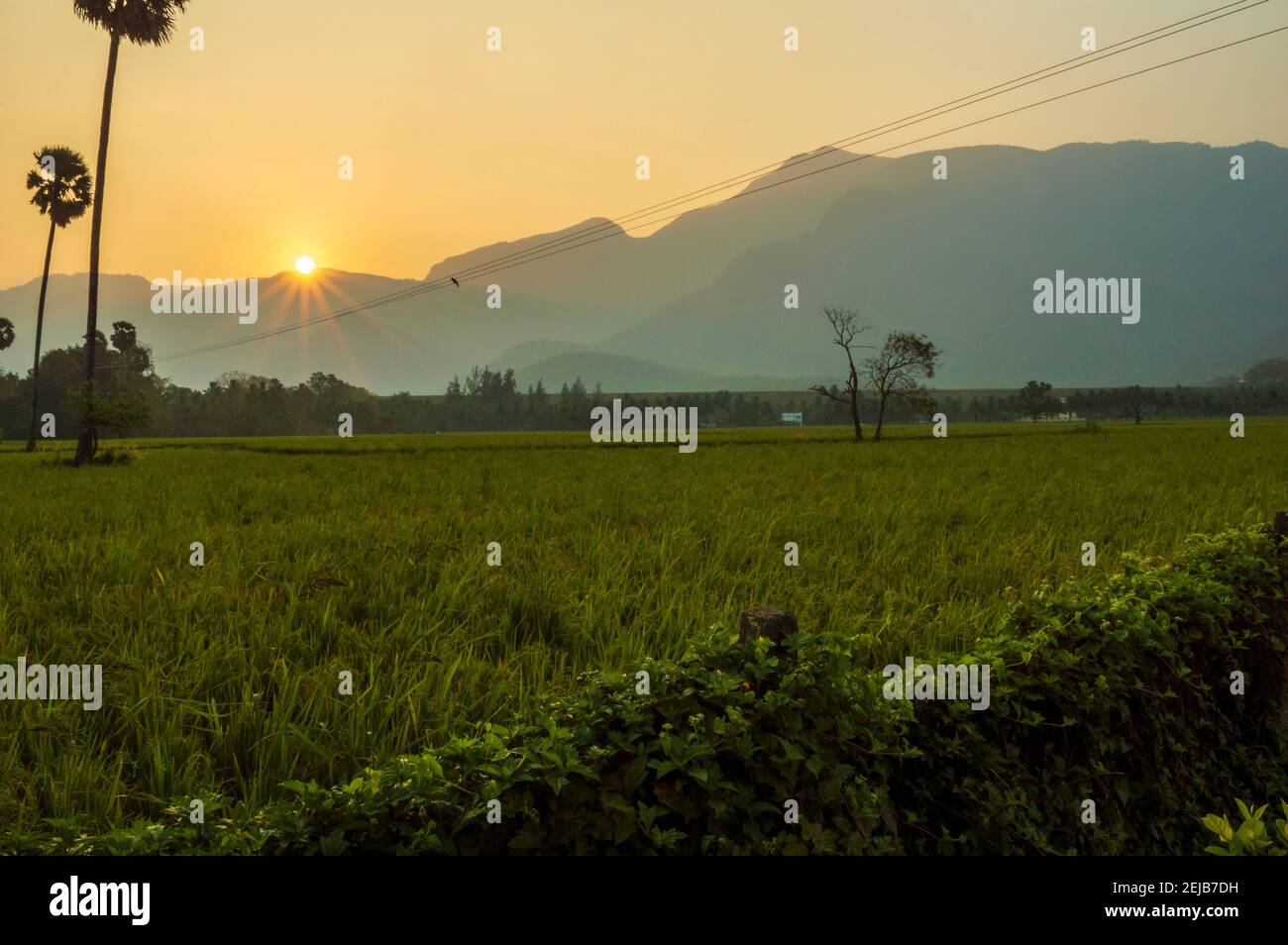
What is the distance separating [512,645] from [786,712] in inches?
104

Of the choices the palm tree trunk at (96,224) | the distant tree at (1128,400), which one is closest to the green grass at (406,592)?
the palm tree trunk at (96,224)

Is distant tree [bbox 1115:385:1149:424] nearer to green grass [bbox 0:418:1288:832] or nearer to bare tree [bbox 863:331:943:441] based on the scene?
bare tree [bbox 863:331:943:441]

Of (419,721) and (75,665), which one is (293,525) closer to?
(75,665)

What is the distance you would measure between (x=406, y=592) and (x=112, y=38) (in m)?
31.2

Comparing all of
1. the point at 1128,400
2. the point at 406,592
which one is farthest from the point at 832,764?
the point at 1128,400

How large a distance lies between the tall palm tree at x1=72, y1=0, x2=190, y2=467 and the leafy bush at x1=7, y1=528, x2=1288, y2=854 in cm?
2869

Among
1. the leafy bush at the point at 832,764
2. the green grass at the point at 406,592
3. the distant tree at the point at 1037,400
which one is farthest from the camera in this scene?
the distant tree at the point at 1037,400

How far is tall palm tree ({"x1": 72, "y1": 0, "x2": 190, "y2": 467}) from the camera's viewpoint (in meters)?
25.3

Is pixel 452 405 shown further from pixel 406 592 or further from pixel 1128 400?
pixel 406 592

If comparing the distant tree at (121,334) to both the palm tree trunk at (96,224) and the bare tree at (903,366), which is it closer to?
the palm tree trunk at (96,224)

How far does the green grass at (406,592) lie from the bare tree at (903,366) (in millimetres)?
37437

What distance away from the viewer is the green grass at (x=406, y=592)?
3.60 metres

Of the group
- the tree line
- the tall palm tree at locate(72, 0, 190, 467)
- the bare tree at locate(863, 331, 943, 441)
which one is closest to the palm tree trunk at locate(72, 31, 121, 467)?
the tall palm tree at locate(72, 0, 190, 467)

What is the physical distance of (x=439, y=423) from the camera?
126 m
